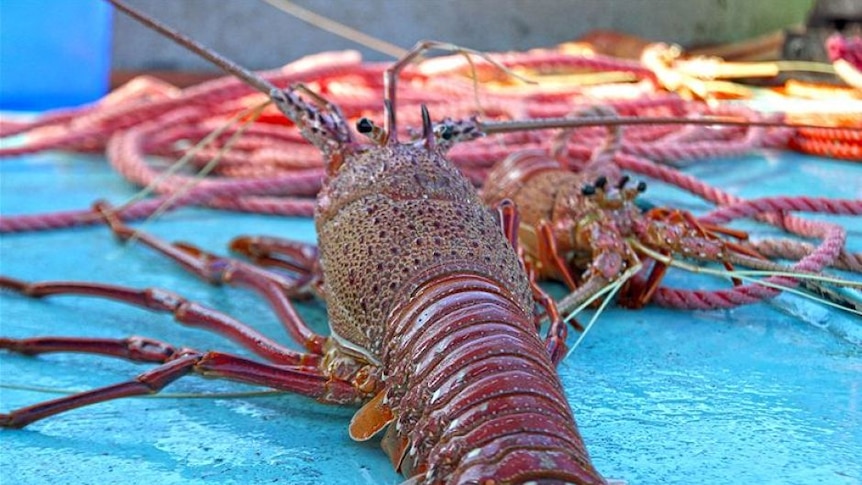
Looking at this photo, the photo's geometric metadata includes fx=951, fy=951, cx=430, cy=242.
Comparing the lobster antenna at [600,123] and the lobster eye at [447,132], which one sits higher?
the lobster antenna at [600,123]

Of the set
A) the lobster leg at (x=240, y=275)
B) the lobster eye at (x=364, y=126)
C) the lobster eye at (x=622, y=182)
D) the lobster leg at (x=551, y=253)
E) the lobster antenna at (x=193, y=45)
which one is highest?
the lobster antenna at (x=193, y=45)

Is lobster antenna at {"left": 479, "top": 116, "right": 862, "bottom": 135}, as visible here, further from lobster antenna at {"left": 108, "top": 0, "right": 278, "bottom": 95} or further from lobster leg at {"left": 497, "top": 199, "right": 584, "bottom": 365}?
lobster antenna at {"left": 108, "top": 0, "right": 278, "bottom": 95}

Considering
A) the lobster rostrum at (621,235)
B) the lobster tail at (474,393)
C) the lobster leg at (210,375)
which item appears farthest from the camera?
the lobster rostrum at (621,235)

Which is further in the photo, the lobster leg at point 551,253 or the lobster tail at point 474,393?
the lobster leg at point 551,253

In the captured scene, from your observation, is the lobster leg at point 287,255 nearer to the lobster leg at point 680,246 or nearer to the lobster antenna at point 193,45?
the lobster antenna at point 193,45

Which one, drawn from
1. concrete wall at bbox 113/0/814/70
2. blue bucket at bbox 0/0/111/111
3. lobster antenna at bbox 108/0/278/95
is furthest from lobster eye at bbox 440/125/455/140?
concrete wall at bbox 113/0/814/70

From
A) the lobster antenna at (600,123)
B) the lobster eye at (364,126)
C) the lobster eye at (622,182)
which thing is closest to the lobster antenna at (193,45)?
the lobster eye at (364,126)

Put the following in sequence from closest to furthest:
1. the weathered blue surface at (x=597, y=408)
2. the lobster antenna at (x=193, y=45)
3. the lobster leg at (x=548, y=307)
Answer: the weathered blue surface at (x=597, y=408) → the lobster leg at (x=548, y=307) → the lobster antenna at (x=193, y=45)
